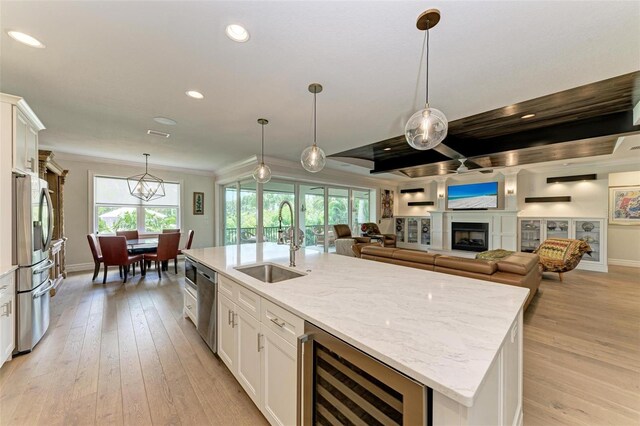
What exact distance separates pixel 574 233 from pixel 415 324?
289 inches

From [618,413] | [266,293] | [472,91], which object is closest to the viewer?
[266,293]

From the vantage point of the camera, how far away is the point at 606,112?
2947 mm

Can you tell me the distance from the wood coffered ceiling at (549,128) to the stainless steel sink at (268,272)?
9.74 ft

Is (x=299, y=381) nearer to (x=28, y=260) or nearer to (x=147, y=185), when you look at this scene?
(x=28, y=260)

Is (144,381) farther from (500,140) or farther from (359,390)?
(500,140)

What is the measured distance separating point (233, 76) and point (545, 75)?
274 cm

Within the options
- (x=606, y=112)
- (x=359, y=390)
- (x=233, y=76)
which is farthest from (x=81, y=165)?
(x=606, y=112)

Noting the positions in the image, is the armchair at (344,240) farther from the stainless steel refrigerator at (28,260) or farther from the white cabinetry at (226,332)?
the stainless steel refrigerator at (28,260)

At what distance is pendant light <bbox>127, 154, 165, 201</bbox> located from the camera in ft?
18.2

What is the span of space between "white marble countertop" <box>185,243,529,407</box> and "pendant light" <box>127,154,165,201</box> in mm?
4773

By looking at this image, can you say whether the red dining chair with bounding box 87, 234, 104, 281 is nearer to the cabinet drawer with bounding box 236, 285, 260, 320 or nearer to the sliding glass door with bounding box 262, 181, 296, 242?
the sliding glass door with bounding box 262, 181, 296, 242

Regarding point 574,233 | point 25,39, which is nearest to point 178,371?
point 25,39

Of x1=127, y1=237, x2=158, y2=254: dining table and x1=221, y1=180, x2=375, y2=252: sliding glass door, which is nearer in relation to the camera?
x1=127, y1=237, x2=158, y2=254: dining table

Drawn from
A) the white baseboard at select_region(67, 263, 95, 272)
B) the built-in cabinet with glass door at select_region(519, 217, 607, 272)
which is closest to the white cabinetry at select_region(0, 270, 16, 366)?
the white baseboard at select_region(67, 263, 95, 272)
